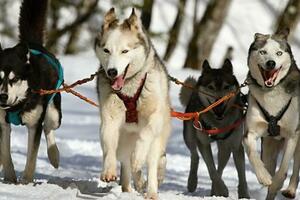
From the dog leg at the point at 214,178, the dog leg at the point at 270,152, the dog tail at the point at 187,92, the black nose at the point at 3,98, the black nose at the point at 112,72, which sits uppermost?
the black nose at the point at 112,72

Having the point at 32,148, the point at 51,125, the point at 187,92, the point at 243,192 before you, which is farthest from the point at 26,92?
the point at 187,92

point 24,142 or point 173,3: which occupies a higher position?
point 173,3

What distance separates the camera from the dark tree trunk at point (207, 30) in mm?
16359

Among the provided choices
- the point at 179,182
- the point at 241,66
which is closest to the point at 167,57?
the point at 241,66

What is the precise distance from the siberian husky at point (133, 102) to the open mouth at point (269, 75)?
84cm

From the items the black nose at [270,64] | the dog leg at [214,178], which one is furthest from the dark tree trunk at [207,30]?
the black nose at [270,64]

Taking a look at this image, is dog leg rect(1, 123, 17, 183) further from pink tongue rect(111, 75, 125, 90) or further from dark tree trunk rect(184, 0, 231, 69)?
dark tree trunk rect(184, 0, 231, 69)

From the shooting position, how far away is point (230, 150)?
7.06 metres

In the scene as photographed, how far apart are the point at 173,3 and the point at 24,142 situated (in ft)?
68.9

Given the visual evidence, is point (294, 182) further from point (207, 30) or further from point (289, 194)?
point (207, 30)

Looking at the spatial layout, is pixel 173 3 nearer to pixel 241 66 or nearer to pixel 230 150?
pixel 241 66

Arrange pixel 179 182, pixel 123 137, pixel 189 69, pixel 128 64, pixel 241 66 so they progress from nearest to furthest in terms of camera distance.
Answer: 1. pixel 128 64
2. pixel 123 137
3. pixel 179 182
4. pixel 189 69
5. pixel 241 66

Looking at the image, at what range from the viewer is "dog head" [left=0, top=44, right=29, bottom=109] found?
5680mm

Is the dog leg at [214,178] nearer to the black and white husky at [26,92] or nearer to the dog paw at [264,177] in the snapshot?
the dog paw at [264,177]
